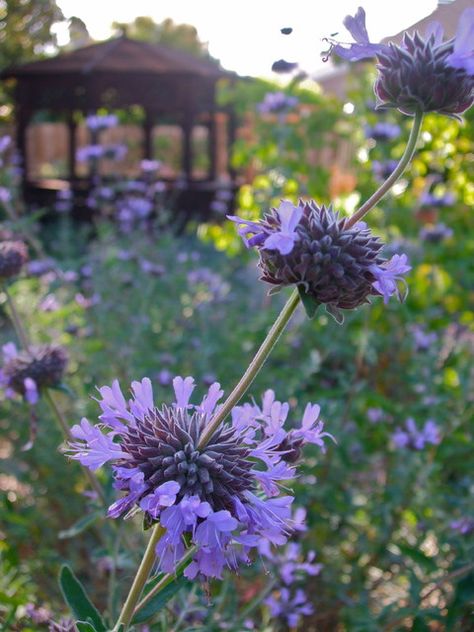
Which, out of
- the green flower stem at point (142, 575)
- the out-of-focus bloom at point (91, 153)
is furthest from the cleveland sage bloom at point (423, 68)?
the out-of-focus bloom at point (91, 153)

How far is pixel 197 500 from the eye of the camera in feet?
2.26

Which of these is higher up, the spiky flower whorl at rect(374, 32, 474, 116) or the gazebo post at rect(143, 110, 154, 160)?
the gazebo post at rect(143, 110, 154, 160)

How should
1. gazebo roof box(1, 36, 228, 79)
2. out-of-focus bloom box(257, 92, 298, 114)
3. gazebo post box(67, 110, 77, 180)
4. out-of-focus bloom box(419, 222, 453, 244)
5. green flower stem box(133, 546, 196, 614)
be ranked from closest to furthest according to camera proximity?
green flower stem box(133, 546, 196, 614) → out-of-focus bloom box(419, 222, 453, 244) → out-of-focus bloom box(257, 92, 298, 114) → gazebo roof box(1, 36, 228, 79) → gazebo post box(67, 110, 77, 180)

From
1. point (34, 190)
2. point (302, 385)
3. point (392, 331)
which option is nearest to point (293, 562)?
point (302, 385)

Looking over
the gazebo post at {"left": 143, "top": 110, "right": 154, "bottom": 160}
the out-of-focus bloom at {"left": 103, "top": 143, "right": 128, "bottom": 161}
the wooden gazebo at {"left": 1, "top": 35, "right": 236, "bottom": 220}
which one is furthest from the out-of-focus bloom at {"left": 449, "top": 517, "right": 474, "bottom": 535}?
the gazebo post at {"left": 143, "top": 110, "right": 154, "bottom": 160}

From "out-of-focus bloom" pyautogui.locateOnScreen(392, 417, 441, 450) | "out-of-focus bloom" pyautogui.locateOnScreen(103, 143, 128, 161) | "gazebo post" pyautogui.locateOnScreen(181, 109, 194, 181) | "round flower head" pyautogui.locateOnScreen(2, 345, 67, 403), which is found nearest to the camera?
"round flower head" pyautogui.locateOnScreen(2, 345, 67, 403)

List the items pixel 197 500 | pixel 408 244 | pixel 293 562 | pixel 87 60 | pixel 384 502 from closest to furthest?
1. pixel 197 500
2. pixel 293 562
3. pixel 384 502
4. pixel 408 244
5. pixel 87 60

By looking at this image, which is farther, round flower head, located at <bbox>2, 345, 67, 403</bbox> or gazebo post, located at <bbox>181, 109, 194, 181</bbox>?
gazebo post, located at <bbox>181, 109, 194, 181</bbox>

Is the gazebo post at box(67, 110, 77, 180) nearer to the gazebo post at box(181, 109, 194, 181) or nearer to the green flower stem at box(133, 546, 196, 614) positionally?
the gazebo post at box(181, 109, 194, 181)

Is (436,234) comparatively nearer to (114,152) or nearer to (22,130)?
(114,152)

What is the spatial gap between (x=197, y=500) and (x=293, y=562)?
92 centimetres

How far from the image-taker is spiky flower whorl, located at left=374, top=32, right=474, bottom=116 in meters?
0.72

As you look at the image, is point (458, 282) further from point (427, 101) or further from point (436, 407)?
point (427, 101)

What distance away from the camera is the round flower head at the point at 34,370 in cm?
139
